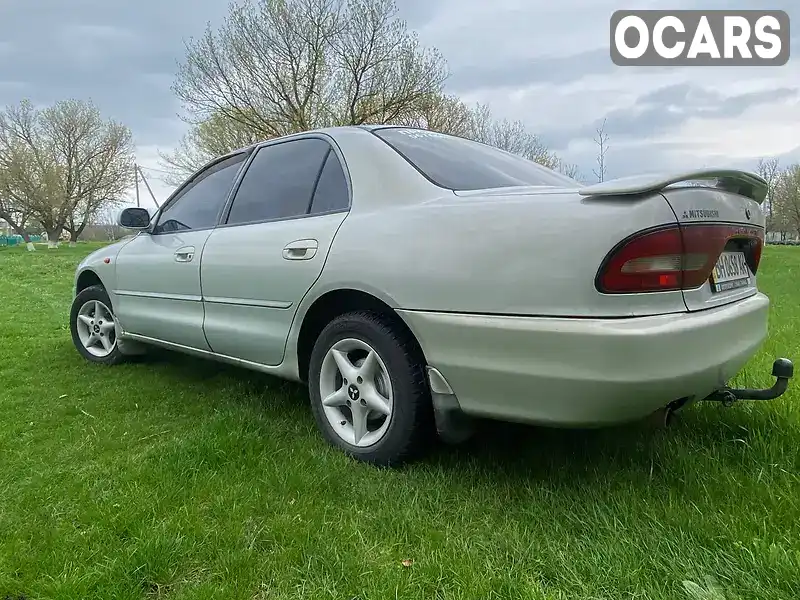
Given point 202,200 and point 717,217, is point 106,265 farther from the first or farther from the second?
point 717,217

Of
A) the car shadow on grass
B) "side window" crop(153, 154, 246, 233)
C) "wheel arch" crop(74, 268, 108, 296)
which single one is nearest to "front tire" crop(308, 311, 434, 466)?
the car shadow on grass

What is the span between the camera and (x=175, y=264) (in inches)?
135

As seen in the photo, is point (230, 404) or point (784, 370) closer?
point (784, 370)

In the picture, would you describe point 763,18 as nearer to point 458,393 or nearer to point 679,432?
point 679,432

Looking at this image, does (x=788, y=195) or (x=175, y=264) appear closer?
(x=175, y=264)

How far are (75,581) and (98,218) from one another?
45.0m

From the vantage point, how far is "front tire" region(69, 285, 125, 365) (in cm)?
425

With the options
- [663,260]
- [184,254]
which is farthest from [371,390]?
[184,254]

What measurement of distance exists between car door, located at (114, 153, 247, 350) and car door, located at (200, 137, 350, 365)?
16 centimetres

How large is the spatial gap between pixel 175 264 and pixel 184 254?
118 mm

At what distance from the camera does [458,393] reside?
204 cm

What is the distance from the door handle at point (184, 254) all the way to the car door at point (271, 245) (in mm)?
172

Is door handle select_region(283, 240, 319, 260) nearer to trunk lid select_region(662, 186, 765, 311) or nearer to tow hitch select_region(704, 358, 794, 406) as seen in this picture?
trunk lid select_region(662, 186, 765, 311)

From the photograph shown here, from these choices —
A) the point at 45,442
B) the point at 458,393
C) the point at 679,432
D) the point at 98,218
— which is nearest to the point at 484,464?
the point at 458,393
